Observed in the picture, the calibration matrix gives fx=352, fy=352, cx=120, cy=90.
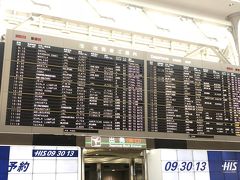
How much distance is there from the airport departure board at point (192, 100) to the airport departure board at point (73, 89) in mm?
277

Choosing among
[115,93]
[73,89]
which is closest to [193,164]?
[115,93]

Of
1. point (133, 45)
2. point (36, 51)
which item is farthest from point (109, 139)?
point (133, 45)

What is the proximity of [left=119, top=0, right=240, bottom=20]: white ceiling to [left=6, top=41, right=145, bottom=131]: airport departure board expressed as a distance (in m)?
1.77

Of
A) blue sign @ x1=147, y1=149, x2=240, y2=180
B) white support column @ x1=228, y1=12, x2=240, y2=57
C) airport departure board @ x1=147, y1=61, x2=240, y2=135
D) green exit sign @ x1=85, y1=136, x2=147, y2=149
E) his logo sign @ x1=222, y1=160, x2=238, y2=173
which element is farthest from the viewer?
white support column @ x1=228, y1=12, x2=240, y2=57

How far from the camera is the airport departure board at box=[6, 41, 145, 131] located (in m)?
4.81

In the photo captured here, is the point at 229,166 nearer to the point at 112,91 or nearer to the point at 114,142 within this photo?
the point at 114,142

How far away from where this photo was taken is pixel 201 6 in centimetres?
709

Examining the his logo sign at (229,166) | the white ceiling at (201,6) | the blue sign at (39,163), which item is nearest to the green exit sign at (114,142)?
the blue sign at (39,163)

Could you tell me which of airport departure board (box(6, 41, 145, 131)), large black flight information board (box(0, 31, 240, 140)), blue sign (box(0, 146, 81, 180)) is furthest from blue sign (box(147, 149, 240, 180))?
blue sign (box(0, 146, 81, 180))

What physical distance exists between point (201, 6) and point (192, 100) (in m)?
2.18

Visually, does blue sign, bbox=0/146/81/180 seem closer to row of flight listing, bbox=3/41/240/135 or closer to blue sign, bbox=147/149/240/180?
row of flight listing, bbox=3/41/240/135

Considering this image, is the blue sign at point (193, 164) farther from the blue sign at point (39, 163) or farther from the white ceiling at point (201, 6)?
the white ceiling at point (201, 6)

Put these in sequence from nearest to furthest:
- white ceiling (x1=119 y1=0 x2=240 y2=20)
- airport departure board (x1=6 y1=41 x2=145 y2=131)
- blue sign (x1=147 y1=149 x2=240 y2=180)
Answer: airport departure board (x1=6 y1=41 x2=145 y2=131)
blue sign (x1=147 y1=149 x2=240 y2=180)
white ceiling (x1=119 y1=0 x2=240 y2=20)

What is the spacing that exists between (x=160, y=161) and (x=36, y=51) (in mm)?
2466
